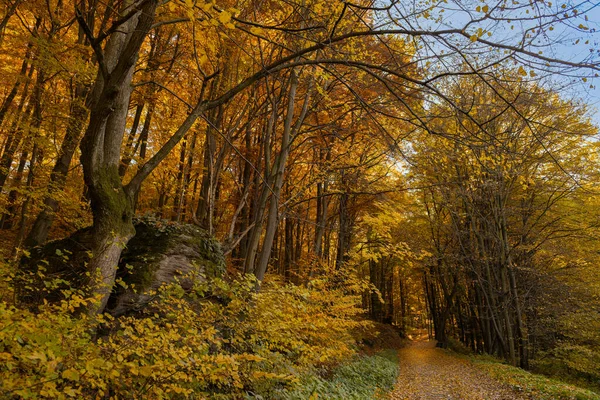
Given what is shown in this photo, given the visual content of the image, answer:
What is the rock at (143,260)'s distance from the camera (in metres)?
4.79

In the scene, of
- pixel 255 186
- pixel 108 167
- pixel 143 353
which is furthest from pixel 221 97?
pixel 255 186

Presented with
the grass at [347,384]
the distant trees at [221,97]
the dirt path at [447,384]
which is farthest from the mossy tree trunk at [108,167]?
the dirt path at [447,384]

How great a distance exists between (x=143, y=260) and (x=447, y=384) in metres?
8.19

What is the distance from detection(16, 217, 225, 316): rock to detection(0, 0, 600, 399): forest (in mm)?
38

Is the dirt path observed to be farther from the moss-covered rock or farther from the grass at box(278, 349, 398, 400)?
the moss-covered rock

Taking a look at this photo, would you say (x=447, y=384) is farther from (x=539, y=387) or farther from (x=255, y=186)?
(x=255, y=186)

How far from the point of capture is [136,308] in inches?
187

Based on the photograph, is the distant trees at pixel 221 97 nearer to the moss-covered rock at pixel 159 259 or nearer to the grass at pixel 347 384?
the moss-covered rock at pixel 159 259

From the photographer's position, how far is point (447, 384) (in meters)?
8.87

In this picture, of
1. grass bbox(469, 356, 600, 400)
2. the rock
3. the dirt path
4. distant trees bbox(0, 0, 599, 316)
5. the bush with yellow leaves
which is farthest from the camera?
the dirt path

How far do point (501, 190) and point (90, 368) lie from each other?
44.7 ft

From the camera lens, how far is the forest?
2.83 metres

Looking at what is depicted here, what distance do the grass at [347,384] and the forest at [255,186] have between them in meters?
0.06

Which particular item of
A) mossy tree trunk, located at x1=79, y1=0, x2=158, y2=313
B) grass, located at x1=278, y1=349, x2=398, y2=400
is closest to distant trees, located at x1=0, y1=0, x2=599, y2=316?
mossy tree trunk, located at x1=79, y1=0, x2=158, y2=313
